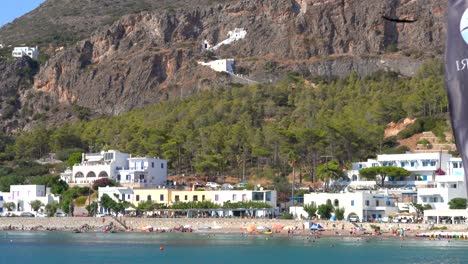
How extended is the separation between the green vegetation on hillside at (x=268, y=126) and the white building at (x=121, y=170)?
4401mm

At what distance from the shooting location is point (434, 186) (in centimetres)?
7862

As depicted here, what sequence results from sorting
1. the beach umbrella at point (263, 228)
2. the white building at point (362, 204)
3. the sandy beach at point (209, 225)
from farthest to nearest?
the white building at point (362, 204) → the beach umbrella at point (263, 228) → the sandy beach at point (209, 225)

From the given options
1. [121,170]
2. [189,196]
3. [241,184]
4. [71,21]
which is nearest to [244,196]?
[241,184]

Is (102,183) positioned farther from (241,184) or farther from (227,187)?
(241,184)

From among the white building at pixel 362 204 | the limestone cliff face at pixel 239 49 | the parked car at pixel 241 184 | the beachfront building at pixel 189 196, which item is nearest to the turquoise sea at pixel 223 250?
the white building at pixel 362 204

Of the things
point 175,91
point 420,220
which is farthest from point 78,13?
point 420,220

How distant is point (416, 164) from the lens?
82.1 meters

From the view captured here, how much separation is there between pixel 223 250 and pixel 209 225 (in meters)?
19.0

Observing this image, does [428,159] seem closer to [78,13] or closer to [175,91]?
[175,91]

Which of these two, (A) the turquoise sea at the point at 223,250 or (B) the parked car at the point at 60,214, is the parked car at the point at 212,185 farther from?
(B) the parked car at the point at 60,214

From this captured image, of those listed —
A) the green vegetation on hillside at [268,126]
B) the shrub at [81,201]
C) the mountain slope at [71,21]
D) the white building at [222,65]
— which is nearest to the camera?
the shrub at [81,201]

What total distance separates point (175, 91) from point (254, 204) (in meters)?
58.9

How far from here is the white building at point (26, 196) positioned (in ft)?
293

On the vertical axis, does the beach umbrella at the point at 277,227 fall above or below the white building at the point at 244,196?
below
